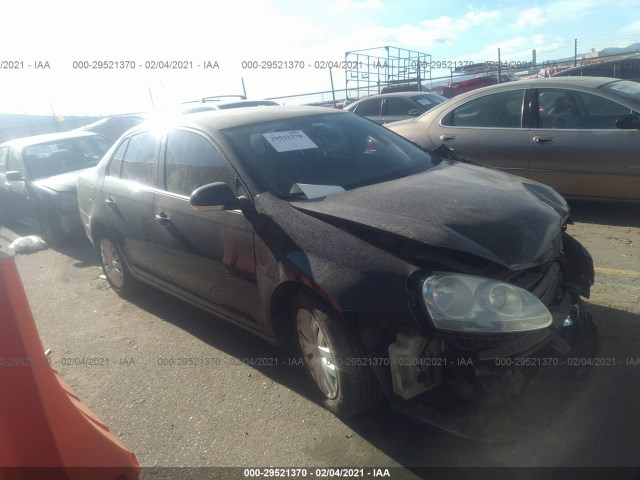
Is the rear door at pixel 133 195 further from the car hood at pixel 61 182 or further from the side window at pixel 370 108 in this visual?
the side window at pixel 370 108

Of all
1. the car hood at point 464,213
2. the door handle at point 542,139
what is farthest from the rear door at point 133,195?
the door handle at point 542,139

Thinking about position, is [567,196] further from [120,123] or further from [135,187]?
[120,123]

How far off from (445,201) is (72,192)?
5.74 meters

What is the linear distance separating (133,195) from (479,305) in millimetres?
3002

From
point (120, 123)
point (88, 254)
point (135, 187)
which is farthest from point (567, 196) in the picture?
point (120, 123)

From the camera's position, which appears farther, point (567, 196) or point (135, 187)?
point (567, 196)

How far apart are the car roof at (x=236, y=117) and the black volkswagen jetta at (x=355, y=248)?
2 cm

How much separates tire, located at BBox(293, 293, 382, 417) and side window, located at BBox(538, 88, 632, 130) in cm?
438

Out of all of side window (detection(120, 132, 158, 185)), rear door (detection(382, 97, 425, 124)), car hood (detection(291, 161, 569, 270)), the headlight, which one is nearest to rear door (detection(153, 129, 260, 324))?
side window (detection(120, 132, 158, 185))

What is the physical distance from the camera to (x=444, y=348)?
2264mm

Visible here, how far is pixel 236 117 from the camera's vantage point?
3.74m

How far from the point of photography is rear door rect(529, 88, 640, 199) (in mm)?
5330

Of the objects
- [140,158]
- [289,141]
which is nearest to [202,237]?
[289,141]

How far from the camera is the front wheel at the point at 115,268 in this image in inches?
186
